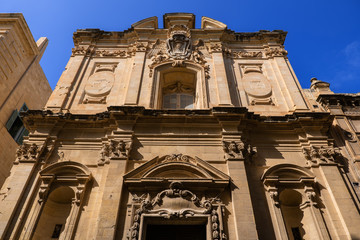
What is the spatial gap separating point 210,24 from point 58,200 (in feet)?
44.4

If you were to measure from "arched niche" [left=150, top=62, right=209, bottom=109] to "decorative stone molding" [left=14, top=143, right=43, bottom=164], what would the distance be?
5700 mm

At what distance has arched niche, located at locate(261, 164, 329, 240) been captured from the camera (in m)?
8.28

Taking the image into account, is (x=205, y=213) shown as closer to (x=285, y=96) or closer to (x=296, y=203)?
(x=296, y=203)

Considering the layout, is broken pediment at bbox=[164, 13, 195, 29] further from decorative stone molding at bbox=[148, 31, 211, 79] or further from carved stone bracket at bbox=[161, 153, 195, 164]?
carved stone bracket at bbox=[161, 153, 195, 164]

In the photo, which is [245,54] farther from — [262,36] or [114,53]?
[114,53]

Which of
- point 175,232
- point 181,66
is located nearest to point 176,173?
point 175,232

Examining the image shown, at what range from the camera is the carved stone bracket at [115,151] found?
9.48 metres

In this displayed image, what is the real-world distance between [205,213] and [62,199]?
18.3 feet

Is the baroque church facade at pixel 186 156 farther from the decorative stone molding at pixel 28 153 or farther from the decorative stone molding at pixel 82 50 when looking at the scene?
the decorative stone molding at pixel 82 50

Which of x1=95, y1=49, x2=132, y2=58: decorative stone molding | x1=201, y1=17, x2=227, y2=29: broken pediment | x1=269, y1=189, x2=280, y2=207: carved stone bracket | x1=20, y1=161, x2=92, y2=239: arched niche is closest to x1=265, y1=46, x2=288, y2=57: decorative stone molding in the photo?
x1=201, y1=17, x2=227, y2=29: broken pediment

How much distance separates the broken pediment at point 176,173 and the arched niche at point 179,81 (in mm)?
3931

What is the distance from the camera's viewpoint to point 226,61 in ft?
47.2

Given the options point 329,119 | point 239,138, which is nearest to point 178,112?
point 239,138

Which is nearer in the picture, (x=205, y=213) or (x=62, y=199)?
(x=205, y=213)
